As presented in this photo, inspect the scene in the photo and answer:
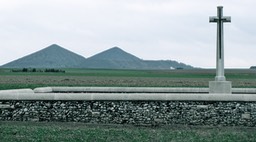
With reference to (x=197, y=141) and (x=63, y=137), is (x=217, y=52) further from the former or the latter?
(x=63, y=137)

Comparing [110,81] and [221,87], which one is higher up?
[110,81]

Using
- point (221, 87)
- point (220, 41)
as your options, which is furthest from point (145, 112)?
point (220, 41)

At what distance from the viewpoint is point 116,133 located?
13.4 meters

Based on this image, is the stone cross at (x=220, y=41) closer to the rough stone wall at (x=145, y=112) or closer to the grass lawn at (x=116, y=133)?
the rough stone wall at (x=145, y=112)

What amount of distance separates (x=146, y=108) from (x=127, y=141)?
359 cm

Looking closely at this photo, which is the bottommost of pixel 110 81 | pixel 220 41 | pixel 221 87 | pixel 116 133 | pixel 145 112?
pixel 116 133

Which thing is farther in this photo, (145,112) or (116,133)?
(145,112)

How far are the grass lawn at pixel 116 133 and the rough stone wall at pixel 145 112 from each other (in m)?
0.55

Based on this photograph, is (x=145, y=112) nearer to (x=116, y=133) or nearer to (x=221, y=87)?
(x=116, y=133)

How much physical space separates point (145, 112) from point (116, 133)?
96.5 inches

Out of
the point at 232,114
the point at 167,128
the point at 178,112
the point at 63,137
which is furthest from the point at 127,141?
→ the point at 232,114

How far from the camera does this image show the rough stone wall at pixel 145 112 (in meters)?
15.6

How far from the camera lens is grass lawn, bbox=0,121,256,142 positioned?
12.6 metres

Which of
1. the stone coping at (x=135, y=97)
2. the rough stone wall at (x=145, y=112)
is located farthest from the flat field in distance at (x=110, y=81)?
the rough stone wall at (x=145, y=112)
